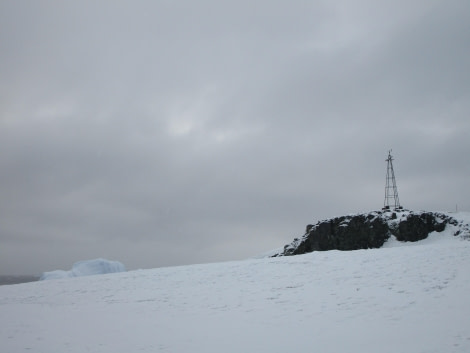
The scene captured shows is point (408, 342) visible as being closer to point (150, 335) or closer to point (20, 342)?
point (150, 335)

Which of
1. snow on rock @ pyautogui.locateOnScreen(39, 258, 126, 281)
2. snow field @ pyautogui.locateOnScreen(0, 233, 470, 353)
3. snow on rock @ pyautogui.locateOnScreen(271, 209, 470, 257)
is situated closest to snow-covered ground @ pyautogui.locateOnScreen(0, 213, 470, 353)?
snow field @ pyautogui.locateOnScreen(0, 233, 470, 353)

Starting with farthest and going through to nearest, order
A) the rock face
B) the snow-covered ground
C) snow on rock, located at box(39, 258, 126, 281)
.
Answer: the rock face
snow on rock, located at box(39, 258, 126, 281)
the snow-covered ground

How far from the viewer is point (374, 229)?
48781 millimetres

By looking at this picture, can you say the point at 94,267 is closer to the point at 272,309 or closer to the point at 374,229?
the point at 272,309

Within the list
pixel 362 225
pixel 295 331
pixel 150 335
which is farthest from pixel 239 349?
pixel 362 225

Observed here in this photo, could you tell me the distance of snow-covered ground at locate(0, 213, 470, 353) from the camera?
432 inches

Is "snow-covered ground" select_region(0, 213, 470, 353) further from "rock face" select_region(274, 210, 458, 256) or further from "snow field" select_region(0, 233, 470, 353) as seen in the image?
"rock face" select_region(274, 210, 458, 256)

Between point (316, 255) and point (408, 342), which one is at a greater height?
point (316, 255)

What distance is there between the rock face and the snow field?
26867mm

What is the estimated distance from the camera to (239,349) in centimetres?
1070

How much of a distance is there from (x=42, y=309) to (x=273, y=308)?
1143 centimetres

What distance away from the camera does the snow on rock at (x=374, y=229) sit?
46062 millimetres

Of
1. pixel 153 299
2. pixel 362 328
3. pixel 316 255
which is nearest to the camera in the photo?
pixel 362 328

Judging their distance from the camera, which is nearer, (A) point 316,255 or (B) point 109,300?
(B) point 109,300
